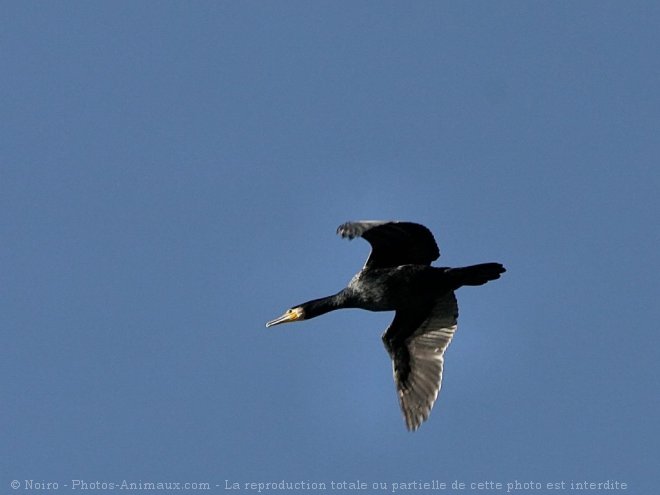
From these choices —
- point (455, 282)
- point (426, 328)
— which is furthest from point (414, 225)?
point (426, 328)

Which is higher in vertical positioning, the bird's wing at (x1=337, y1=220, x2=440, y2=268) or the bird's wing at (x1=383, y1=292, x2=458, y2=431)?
the bird's wing at (x1=337, y1=220, x2=440, y2=268)

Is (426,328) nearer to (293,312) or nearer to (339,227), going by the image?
(293,312)

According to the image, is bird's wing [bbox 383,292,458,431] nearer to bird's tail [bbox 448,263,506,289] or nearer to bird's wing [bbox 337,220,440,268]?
bird's wing [bbox 337,220,440,268]

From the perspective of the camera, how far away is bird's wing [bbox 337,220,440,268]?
54.2ft

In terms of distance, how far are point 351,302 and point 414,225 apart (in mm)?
2051

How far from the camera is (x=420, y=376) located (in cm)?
1830

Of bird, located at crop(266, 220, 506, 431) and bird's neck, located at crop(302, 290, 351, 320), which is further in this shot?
bird's neck, located at crop(302, 290, 351, 320)

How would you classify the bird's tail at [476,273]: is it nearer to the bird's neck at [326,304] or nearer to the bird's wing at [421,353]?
the bird's wing at [421,353]

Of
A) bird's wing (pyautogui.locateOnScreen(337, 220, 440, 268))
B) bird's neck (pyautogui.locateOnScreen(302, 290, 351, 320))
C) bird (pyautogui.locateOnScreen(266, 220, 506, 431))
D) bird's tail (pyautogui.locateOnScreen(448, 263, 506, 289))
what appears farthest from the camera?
bird's neck (pyautogui.locateOnScreen(302, 290, 351, 320))

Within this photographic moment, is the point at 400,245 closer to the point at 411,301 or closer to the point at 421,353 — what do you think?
the point at 411,301

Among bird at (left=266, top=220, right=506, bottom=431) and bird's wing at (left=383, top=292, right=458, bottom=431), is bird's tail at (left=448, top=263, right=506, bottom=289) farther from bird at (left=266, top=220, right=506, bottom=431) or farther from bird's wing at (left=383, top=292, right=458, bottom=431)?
bird's wing at (left=383, top=292, right=458, bottom=431)

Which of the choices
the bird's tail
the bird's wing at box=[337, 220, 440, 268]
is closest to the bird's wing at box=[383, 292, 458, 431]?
the bird's wing at box=[337, 220, 440, 268]

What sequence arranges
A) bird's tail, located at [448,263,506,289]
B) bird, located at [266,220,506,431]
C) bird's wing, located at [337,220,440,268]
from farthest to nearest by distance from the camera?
bird, located at [266,220,506,431]
bird's wing, located at [337,220,440,268]
bird's tail, located at [448,263,506,289]

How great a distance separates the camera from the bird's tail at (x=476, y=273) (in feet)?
53.3
